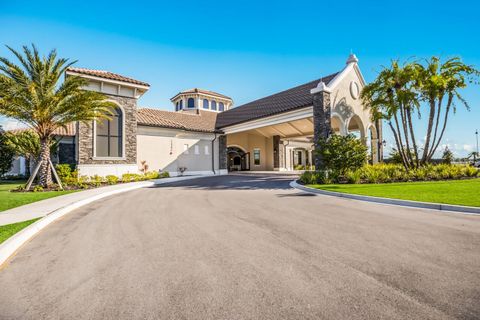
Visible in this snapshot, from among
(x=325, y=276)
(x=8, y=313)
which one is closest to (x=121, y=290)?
(x=8, y=313)

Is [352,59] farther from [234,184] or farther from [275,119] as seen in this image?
[234,184]

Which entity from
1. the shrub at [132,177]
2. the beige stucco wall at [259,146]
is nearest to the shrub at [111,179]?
the shrub at [132,177]

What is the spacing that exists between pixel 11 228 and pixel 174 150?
1686cm

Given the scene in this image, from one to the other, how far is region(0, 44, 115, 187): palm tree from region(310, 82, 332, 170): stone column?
13.6 meters

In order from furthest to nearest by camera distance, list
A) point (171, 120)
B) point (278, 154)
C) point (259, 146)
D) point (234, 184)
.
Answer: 1. point (259, 146)
2. point (278, 154)
3. point (171, 120)
4. point (234, 184)

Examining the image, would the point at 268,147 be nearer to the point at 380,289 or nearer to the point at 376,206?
the point at 376,206

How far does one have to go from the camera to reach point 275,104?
22.3m

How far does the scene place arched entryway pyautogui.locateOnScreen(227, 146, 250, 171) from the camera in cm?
3266

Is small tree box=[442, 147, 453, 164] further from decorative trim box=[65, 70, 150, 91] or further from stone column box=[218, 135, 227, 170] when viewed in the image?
decorative trim box=[65, 70, 150, 91]

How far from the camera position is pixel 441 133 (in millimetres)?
16422

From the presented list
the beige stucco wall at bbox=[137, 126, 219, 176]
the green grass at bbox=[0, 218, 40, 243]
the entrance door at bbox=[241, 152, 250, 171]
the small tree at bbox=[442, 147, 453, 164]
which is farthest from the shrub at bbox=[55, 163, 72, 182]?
the small tree at bbox=[442, 147, 453, 164]

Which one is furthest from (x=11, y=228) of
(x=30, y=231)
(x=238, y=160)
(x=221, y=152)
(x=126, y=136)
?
(x=238, y=160)

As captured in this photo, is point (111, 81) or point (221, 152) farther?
point (221, 152)

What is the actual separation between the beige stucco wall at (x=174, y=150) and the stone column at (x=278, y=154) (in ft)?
30.9
